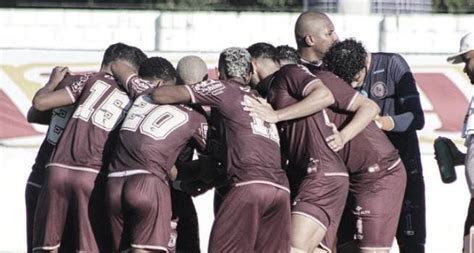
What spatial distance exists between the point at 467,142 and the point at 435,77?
13.2 feet

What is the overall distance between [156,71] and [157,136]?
2.26 ft

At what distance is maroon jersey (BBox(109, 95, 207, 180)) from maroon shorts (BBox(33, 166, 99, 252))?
1.32ft

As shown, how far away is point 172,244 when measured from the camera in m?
9.72

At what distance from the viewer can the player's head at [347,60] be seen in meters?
9.58

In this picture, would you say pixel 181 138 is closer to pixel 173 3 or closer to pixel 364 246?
pixel 364 246

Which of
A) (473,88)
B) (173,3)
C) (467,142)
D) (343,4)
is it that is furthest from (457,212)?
(173,3)

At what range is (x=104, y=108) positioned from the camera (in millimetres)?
9789

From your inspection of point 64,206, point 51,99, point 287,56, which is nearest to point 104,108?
point 51,99

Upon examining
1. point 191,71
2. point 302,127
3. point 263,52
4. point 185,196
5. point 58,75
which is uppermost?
point 263,52

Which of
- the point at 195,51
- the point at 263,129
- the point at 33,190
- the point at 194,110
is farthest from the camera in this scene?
the point at 195,51

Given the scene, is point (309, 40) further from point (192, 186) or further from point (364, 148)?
point (192, 186)

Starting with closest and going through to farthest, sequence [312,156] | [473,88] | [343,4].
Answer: [312,156] < [473,88] < [343,4]

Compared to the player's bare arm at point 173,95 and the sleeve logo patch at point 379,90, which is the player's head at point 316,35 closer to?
the sleeve logo patch at point 379,90

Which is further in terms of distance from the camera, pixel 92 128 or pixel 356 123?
pixel 92 128
